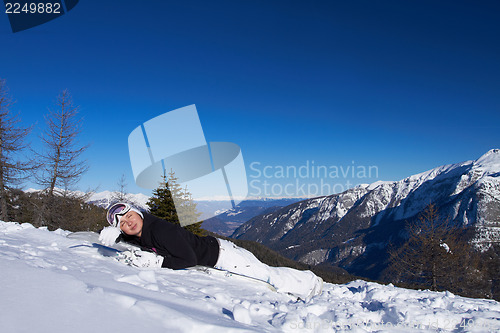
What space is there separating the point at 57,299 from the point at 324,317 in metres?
2.40

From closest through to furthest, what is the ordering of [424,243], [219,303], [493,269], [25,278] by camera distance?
[25,278] < [219,303] < [424,243] < [493,269]

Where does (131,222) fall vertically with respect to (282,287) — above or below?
above

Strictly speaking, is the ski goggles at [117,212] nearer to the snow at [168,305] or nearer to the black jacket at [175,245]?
the black jacket at [175,245]

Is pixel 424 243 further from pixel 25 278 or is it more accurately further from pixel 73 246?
pixel 25 278

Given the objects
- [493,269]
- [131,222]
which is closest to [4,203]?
[131,222]

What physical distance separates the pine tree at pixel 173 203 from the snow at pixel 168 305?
19.7 meters

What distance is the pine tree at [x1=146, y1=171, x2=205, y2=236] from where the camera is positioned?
2391 cm

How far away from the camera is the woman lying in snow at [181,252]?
4.00 metres

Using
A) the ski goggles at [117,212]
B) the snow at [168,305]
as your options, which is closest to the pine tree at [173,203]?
the snow at [168,305]

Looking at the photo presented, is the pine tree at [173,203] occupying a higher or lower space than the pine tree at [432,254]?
higher

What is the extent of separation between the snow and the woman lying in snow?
0.22 meters

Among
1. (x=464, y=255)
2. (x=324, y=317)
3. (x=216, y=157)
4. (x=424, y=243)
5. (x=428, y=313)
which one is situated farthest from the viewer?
(x=464, y=255)

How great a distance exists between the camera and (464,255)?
1719 cm

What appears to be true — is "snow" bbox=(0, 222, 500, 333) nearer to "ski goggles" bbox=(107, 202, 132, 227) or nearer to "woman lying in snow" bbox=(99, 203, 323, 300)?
"woman lying in snow" bbox=(99, 203, 323, 300)
